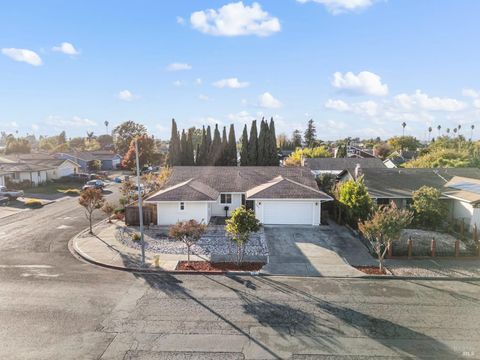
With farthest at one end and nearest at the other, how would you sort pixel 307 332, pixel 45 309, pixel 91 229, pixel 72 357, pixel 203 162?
pixel 203 162, pixel 91 229, pixel 45 309, pixel 307 332, pixel 72 357

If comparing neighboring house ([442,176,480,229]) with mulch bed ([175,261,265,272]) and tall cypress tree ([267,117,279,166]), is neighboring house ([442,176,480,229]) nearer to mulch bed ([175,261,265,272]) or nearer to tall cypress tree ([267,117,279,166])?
mulch bed ([175,261,265,272])

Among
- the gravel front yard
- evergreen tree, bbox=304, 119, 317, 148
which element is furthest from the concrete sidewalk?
evergreen tree, bbox=304, 119, 317, 148

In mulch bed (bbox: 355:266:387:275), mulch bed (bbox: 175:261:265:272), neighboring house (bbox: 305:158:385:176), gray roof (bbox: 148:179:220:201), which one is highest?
neighboring house (bbox: 305:158:385:176)

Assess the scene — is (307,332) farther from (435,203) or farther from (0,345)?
(435,203)

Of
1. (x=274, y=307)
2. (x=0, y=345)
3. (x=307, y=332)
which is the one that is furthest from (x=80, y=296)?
(x=307, y=332)

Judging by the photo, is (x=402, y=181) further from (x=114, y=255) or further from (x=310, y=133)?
(x=310, y=133)
